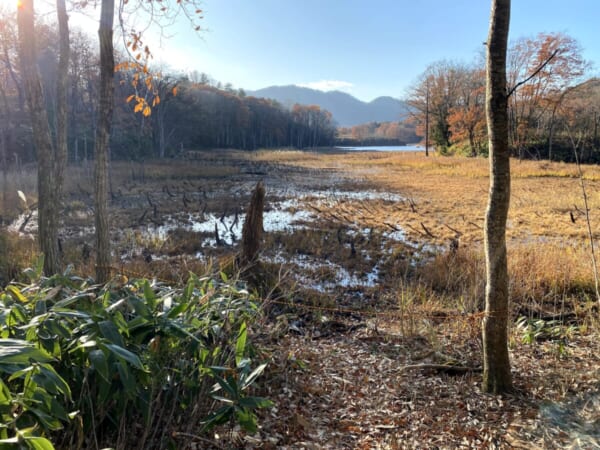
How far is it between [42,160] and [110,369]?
13.2 feet

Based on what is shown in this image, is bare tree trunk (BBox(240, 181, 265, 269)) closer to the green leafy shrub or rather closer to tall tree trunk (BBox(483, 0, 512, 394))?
the green leafy shrub

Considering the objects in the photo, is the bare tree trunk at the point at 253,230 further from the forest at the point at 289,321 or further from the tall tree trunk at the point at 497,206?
the tall tree trunk at the point at 497,206

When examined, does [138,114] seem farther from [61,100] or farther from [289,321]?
[289,321]

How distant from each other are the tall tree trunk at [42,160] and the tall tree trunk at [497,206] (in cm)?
462

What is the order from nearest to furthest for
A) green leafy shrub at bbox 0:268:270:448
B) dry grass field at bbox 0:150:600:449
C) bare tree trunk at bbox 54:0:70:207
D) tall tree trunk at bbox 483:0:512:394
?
1. green leafy shrub at bbox 0:268:270:448
2. tall tree trunk at bbox 483:0:512:394
3. dry grass field at bbox 0:150:600:449
4. bare tree trunk at bbox 54:0:70:207

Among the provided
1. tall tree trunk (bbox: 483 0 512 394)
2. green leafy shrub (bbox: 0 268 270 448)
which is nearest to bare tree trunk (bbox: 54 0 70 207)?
green leafy shrub (bbox: 0 268 270 448)

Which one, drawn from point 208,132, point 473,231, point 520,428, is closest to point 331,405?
point 520,428

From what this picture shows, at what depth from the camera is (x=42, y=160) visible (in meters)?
4.50

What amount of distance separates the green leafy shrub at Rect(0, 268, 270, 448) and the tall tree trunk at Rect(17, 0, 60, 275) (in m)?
2.71

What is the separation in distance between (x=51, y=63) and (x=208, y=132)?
33.5 m

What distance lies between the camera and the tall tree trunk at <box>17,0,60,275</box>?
13.9 ft

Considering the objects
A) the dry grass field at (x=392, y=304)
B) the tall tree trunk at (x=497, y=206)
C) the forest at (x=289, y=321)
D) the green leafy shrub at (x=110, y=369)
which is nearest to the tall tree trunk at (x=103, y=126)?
the forest at (x=289, y=321)

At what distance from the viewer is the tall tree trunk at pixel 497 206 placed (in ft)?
8.20

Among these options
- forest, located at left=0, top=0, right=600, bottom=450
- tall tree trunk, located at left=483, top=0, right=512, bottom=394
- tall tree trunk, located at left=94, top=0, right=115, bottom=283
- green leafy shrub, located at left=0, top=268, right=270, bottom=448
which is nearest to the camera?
green leafy shrub, located at left=0, top=268, right=270, bottom=448
